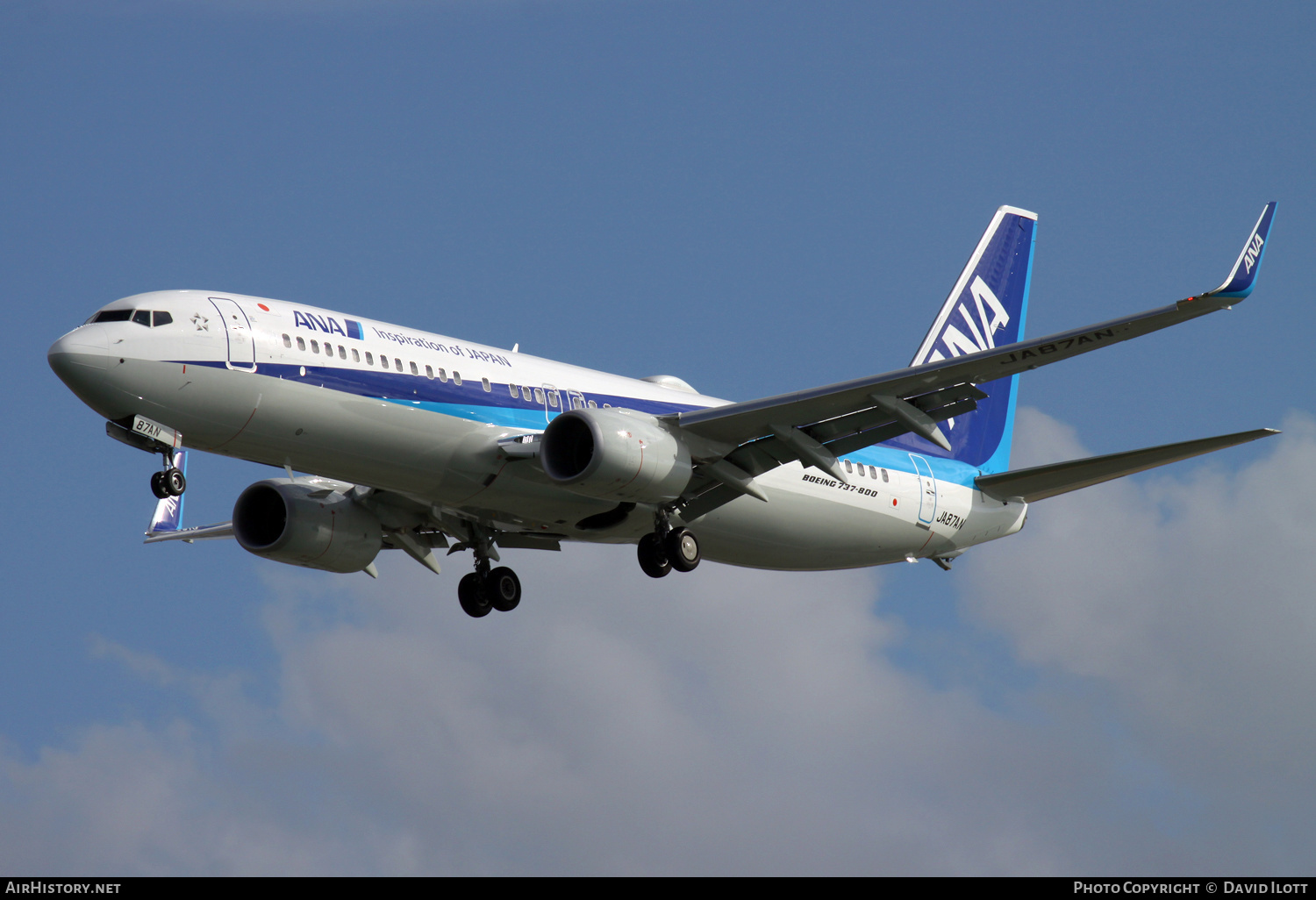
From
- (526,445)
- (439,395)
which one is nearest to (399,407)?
(439,395)

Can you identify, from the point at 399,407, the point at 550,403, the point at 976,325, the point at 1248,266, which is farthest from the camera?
the point at 976,325

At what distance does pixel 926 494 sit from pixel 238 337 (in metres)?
18.1

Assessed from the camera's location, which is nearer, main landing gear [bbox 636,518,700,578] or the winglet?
the winglet

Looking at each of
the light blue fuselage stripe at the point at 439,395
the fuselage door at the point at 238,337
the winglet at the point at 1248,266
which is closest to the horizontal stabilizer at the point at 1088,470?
the winglet at the point at 1248,266

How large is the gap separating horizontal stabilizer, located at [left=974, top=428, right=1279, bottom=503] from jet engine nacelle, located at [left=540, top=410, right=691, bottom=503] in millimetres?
10117

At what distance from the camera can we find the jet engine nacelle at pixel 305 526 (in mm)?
35219

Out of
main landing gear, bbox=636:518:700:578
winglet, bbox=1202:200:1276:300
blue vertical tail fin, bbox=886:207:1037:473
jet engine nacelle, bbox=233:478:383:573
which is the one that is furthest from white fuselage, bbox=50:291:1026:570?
winglet, bbox=1202:200:1276:300

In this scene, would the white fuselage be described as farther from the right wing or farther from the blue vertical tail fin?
the blue vertical tail fin

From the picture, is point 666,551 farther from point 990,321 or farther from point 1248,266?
point 990,321

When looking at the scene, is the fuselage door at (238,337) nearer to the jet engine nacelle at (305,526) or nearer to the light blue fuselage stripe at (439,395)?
the light blue fuselage stripe at (439,395)

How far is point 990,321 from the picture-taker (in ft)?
148

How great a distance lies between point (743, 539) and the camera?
35531 millimetres

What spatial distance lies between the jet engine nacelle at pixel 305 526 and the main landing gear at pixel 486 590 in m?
2.47

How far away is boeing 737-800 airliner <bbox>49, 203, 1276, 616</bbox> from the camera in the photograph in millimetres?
28141
